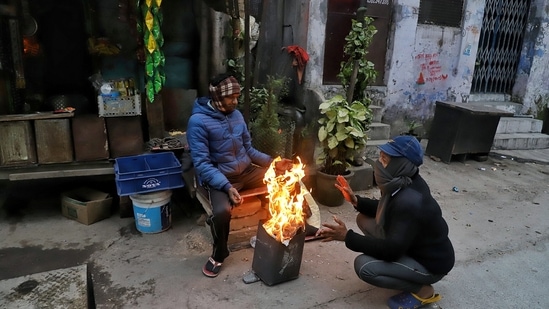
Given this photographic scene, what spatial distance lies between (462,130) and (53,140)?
688cm

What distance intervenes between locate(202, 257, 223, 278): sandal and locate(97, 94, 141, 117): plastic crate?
2.27 meters

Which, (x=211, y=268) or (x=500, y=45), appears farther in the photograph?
(x=500, y=45)

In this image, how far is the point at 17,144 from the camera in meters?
4.57

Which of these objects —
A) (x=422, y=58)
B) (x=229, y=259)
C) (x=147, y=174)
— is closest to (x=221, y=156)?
(x=147, y=174)

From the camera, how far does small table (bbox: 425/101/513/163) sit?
7301 millimetres

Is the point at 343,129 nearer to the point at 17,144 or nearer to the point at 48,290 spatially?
the point at 48,290

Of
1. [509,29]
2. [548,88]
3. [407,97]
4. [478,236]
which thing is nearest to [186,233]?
[478,236]

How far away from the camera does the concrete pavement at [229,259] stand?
3502mm

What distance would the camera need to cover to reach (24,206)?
16.9 feet

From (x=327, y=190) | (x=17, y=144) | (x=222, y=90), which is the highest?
(x=222, y=90)

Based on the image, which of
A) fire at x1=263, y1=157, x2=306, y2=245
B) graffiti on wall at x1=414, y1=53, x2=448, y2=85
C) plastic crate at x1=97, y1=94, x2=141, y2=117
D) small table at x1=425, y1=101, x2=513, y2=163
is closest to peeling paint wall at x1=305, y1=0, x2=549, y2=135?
graffiti on wall at x1=414, y1=53, x2=448, y2=85

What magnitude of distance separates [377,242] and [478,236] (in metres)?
2.52

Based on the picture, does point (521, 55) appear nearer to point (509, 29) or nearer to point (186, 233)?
point (509, 29)

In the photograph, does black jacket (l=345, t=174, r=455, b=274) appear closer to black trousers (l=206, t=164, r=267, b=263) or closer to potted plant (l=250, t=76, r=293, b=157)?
black trousers (l=206, t=164, r=267, b=263)
